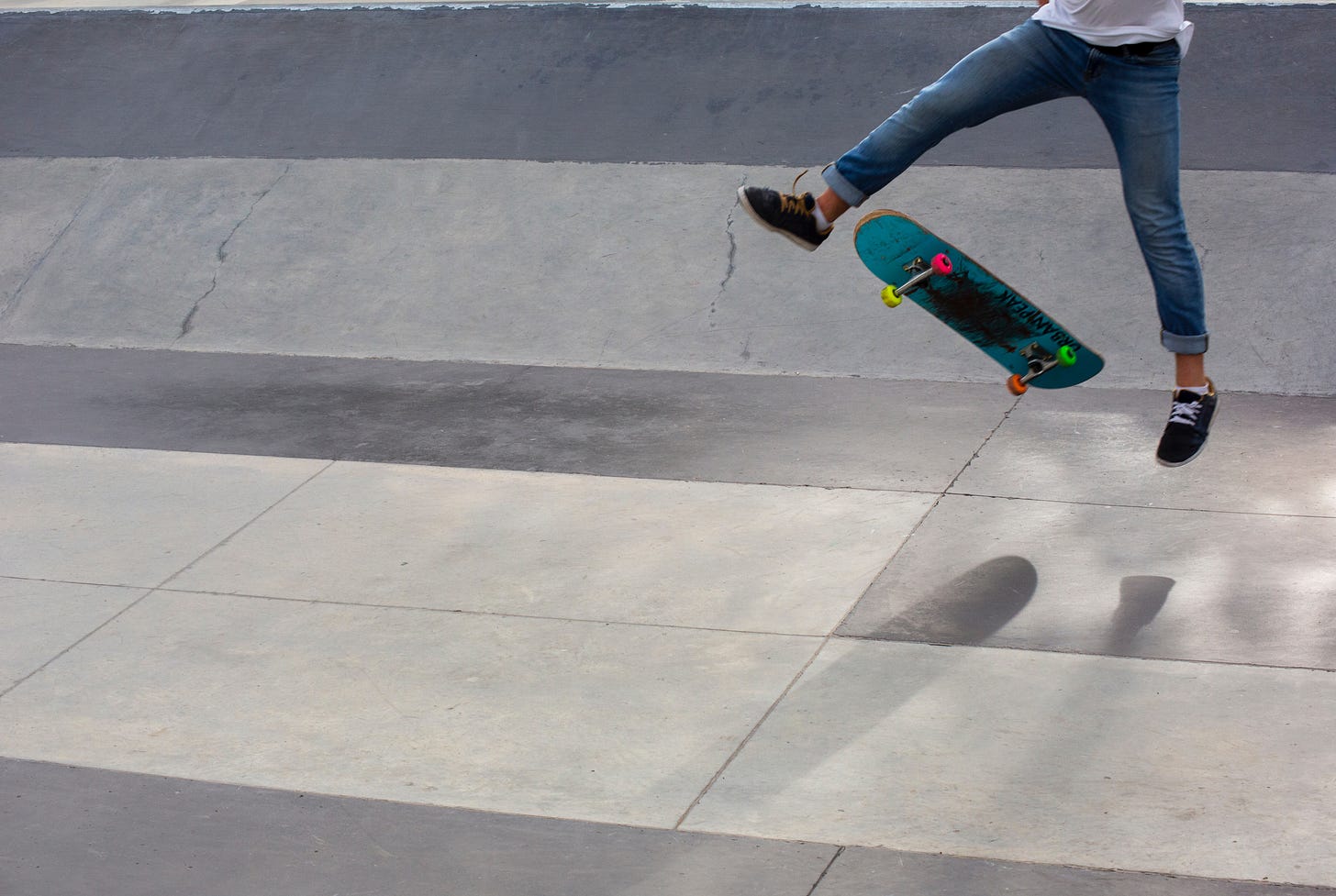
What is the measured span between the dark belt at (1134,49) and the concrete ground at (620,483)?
4.76ft

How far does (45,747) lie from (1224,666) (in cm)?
294

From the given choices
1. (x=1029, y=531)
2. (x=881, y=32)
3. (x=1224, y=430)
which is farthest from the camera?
(x=881, y=32)

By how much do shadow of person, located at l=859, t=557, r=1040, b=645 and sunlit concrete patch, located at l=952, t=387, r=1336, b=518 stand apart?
0.68m

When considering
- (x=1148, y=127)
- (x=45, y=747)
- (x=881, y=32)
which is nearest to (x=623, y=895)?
(x=45, y=747)

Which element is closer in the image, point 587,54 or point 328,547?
point 328,547

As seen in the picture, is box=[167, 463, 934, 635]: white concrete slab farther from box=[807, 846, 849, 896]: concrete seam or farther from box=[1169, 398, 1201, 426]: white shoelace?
box=[807, 846, 849, 896]: concrete seam

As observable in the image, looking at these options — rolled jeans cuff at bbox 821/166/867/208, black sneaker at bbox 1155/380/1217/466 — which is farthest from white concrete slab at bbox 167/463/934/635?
rolled jeans cuff at bbox 821/166/867/208

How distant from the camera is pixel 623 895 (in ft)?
9.10

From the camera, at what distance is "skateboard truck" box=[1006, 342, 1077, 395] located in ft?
16.2

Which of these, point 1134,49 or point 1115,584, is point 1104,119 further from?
point 1115,584

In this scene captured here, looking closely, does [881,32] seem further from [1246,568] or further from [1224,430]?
[1246,568]

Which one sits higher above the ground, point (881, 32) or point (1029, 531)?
point (881, 32)

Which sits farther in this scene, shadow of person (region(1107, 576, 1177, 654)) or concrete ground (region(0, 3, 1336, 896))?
shadow of person (region(1107, 576, 1177, 654))

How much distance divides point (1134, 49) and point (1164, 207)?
19.3 inches
